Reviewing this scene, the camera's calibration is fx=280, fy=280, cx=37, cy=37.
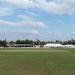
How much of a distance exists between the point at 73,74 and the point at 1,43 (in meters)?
167

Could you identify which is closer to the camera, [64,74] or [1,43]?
[64,74]

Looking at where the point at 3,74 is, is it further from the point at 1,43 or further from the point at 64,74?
the point at 1,43

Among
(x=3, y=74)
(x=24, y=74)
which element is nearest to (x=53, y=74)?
(x=24, y=74)

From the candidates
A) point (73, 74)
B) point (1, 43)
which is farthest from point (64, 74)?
point (1, 43)

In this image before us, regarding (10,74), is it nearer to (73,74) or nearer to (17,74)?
(17,74)

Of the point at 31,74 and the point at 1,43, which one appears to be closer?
the point at 31,74

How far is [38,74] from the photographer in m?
14.7

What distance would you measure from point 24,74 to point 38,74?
0.74m

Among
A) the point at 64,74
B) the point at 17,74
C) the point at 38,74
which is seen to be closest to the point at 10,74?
the point at 17,74

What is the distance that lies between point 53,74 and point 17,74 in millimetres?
1876

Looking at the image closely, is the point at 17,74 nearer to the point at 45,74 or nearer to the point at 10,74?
the point at 10,74

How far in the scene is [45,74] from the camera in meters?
14.7

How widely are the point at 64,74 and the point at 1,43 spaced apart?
548ft

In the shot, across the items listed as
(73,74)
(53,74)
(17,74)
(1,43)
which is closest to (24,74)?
(17,74)
